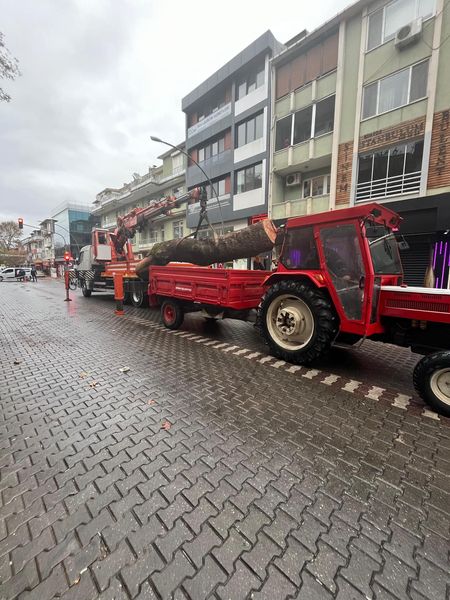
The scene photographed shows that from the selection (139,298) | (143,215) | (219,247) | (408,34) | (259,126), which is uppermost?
(408,34)

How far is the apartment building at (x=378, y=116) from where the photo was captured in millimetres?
10656

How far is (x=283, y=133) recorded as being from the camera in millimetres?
15500

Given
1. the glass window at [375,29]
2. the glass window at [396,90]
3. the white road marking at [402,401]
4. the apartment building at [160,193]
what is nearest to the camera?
the white road marking at [402,401]

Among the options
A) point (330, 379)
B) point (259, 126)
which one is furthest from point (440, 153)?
point (330, 379)

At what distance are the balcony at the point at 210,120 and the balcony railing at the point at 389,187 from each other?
450 inches

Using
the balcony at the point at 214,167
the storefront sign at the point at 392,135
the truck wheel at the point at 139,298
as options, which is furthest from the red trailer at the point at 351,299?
the balcony at the point at 214,167

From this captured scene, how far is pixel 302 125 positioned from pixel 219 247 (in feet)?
38.0

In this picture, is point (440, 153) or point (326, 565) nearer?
point (326, 565)

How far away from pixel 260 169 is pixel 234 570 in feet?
59.4

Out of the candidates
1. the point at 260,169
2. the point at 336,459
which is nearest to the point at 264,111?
the point at 260,169

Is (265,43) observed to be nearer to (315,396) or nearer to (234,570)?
(315,396)

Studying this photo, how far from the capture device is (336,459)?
249cm

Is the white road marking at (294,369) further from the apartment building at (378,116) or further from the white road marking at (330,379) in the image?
the apartment building at (378,116)

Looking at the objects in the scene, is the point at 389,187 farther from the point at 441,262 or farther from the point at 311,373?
the point at 311,373
